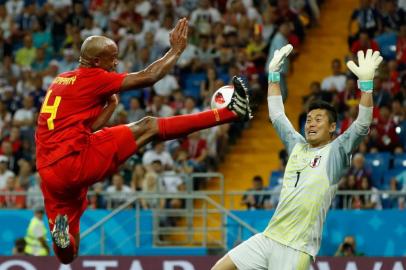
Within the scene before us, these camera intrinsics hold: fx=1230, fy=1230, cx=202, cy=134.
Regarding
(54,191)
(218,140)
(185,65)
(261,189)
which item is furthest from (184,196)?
(54,191)

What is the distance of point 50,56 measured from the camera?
74.4ft

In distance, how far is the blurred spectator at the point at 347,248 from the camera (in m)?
15.9

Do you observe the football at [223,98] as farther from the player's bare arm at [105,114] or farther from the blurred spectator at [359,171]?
the blurred spectator at [359,171]

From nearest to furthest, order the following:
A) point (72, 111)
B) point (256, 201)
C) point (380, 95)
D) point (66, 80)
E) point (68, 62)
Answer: point (72, 111) → point (66, 80) → point (256, 201) → point (380, 95) → point (68, 62)

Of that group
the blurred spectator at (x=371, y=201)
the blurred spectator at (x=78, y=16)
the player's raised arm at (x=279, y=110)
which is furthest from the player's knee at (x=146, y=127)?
the blurred spectator at (x=78, y=16)

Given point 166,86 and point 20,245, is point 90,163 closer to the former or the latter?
point 20,245

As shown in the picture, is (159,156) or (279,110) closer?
(279,110)

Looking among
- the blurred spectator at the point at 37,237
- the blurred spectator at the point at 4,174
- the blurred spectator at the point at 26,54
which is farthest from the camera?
the blurred spectator at the point at 26,54

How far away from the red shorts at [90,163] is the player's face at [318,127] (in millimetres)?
1479

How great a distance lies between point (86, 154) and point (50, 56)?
12668 millimetres

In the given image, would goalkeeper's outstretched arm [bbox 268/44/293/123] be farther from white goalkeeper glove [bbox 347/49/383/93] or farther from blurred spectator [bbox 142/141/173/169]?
blurred spectator [bbox 142/141/173/169]

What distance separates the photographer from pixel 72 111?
10.2 metres

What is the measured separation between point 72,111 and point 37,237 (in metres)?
6.97

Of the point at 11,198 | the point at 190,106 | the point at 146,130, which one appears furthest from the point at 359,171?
the point at 146,130
